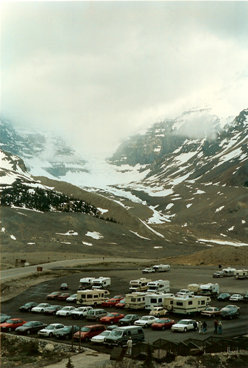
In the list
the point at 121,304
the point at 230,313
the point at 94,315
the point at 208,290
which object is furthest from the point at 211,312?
the point at 208,290

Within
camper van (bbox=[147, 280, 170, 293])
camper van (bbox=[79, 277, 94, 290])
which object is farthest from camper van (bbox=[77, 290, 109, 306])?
camper van (bbox=[79, 277, 94, 290])

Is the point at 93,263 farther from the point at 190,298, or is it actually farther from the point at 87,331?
the point at 87,331

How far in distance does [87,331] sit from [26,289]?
3842cm

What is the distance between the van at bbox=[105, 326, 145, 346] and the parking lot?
97 centimetres

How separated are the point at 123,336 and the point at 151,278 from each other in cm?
5142

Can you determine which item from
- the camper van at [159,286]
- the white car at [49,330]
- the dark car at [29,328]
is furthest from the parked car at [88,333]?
the camper van at [159,286]

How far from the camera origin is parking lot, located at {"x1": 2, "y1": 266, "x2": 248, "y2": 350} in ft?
148

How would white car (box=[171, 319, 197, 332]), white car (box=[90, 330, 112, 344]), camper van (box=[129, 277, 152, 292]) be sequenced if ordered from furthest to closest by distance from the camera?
camper van (box=[129, 277, 152, 292]) < white car (box=[171, 319, 197, 332]) < white car (box=[90, 330, 112, 344])

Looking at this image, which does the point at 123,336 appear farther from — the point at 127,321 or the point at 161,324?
the point at 127,321

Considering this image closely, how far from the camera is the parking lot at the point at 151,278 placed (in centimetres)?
4509

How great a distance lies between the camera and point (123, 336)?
38.5 m

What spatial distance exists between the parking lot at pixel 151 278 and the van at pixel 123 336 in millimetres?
969

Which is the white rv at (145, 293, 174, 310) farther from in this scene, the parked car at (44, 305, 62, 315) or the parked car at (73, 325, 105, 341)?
the parked car at (73, 325, 105, 341)

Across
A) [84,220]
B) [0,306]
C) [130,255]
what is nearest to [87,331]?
[0,306]
